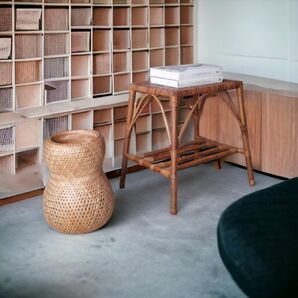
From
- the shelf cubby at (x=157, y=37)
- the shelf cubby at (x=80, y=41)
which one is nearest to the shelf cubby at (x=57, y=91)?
the shelf cubby at (x=80, y=41)

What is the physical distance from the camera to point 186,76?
116 inches

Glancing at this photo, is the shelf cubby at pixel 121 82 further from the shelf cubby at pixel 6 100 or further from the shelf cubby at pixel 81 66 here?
the shelf cubby at pixel 6 100


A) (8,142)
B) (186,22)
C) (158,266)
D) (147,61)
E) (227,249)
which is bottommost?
(158,266)

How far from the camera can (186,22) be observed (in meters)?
3.83

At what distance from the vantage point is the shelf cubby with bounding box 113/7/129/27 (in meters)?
3.36

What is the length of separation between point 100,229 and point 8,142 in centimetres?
78

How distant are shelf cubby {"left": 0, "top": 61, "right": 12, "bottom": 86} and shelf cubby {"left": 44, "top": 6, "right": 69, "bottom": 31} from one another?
12.6 inches

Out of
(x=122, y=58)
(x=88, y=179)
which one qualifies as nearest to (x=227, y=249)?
(x=88, y=179)

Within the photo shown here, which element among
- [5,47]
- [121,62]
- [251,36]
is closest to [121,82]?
[121,62]

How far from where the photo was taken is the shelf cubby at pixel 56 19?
3.04 metres

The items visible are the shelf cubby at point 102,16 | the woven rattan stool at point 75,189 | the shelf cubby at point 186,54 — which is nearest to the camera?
the woven rattan stool at point 75,189

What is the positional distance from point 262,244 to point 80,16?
2.08m

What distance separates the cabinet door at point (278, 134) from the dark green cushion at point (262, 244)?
4.42 feet

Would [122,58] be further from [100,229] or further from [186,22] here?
[100,229]
